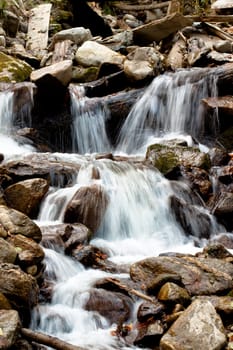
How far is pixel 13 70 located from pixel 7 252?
7145 mm

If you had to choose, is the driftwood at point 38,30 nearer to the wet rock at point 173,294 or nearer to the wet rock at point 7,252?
the wet rock at point 7,252

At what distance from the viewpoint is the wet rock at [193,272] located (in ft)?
14.4

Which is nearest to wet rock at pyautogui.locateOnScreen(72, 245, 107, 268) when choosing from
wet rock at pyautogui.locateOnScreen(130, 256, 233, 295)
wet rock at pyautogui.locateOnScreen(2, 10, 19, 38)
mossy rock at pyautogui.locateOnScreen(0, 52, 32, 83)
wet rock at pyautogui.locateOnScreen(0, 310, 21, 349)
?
wet rock at pyautogui.locateOnScreen(130, 256, 233, 295)

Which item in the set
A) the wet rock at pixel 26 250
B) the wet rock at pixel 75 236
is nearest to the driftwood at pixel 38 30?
the wet rock at pixel 75 236

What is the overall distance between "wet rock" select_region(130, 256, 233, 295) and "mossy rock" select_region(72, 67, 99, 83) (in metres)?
6.51

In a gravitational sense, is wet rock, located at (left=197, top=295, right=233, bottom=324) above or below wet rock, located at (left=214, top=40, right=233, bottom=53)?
below

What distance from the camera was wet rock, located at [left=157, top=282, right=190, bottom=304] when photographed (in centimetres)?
409

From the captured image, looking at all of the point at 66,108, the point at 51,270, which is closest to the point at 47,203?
the point at 51,270

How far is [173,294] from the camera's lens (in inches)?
162

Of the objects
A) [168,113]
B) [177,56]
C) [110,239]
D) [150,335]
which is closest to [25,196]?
[110,239]

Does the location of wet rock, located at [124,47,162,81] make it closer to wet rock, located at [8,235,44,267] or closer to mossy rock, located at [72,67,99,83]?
mossy rock, located at [72,67,99,83]

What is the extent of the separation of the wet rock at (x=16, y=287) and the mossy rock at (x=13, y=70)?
7076mm

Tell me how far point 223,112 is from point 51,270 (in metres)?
5.52

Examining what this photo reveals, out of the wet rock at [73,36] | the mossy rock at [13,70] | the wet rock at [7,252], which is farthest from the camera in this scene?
the wet rock at [73,36]
